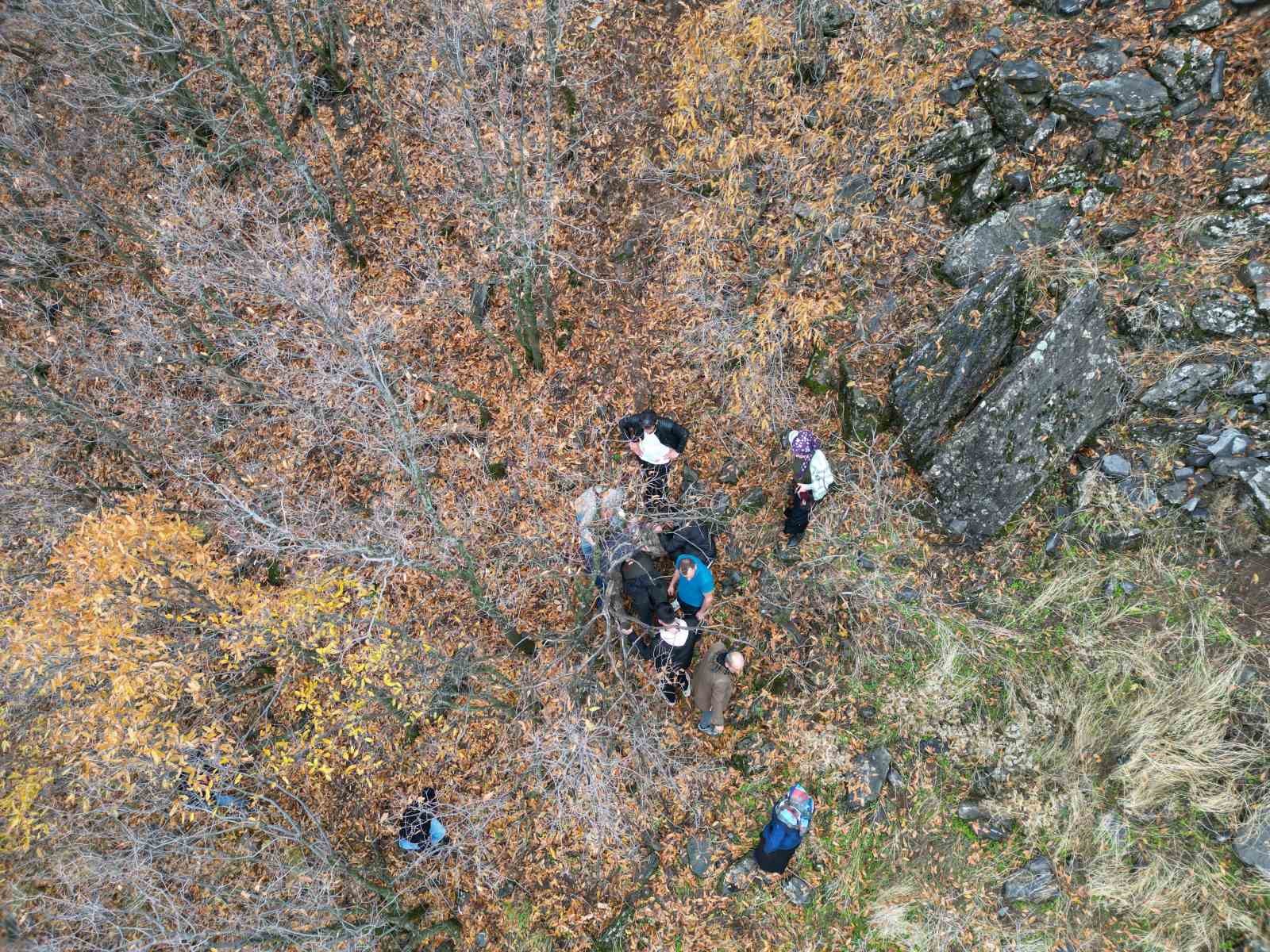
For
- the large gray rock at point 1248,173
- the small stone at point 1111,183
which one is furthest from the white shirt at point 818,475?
the large gray rock at point 1248,173

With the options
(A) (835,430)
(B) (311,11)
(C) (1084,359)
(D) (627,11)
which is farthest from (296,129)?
(C) (1084,359)

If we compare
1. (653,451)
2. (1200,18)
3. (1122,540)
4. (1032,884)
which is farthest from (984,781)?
(1200,18)

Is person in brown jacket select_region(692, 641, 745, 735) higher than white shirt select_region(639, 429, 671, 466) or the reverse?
the reverse

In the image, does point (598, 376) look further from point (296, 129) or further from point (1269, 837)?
point (1269, 837)

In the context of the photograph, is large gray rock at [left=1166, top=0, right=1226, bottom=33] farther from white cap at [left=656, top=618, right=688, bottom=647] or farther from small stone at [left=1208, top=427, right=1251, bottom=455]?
white cap at [left=656, top=618, right=688, bottom=647]

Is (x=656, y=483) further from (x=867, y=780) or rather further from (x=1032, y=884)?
(x=1032, y=884)

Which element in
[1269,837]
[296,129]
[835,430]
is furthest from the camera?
[296,129]

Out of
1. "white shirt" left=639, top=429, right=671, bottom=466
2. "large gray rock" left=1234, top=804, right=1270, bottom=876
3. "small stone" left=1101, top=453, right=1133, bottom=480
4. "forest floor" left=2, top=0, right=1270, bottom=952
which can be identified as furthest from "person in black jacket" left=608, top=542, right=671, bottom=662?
"large gray rock" left=1234, top=804, right=1270, bottom=876
